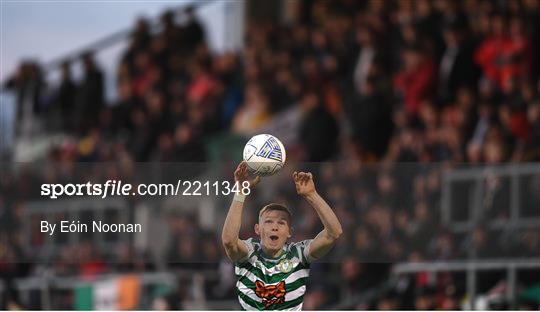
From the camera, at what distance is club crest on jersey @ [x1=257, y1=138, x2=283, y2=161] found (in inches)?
Result: 392

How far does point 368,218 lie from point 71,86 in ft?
30.1

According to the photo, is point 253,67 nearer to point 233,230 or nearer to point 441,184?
point 441,184

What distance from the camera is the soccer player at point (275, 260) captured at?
1005 cm

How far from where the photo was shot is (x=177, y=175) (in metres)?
14.9

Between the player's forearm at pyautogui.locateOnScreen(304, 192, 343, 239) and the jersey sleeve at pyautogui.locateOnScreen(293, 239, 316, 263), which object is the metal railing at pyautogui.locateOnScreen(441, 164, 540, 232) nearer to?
the jersey sleeve at pyautogui.locateOnScreen(293, 239, 316, 263)

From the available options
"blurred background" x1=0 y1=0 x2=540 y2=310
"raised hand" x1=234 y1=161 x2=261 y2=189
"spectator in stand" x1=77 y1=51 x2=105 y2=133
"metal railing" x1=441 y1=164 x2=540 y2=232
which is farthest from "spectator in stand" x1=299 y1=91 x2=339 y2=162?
"raised hand" x1=234 y1=161 x2=261 y2=189

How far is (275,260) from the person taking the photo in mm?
10164

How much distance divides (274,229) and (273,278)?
0.34 metres

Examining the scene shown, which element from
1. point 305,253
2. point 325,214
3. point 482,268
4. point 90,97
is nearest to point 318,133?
point 482,268

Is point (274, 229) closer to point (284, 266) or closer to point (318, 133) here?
point (284, 266)

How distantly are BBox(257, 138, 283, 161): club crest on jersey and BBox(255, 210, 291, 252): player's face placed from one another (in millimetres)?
357

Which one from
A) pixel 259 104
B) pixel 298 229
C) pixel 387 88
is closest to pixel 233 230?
pixel 298 229

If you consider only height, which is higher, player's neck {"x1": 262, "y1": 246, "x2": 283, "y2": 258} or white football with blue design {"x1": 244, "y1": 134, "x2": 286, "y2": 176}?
white football with blue design {"x1": 244, "y1": 134, "x2": 286, "y2": 176}

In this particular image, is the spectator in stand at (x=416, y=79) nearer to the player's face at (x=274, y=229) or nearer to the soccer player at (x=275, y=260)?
the soccer player at (x=275, y=260)
